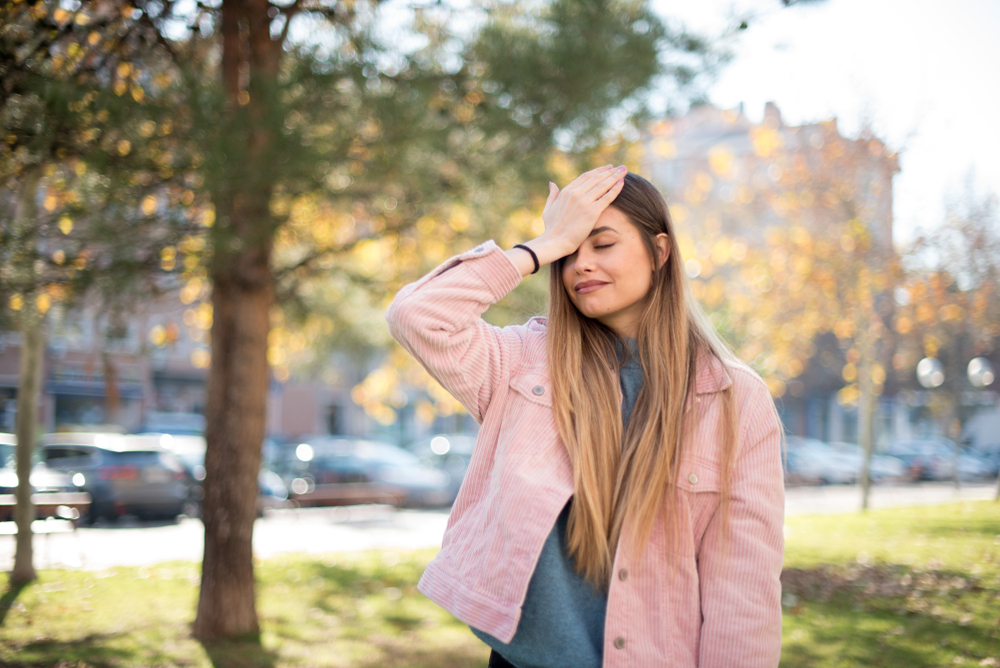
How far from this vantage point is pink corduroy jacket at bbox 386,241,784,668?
1.63 metres

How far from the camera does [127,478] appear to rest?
43.6ft

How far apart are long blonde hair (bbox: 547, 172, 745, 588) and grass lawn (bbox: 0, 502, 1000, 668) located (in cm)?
340

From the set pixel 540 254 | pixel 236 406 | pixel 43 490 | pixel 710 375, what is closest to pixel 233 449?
pixel 236 406

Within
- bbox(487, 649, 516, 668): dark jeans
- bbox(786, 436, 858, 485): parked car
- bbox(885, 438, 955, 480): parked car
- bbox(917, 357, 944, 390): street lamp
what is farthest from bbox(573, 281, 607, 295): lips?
bbox(885, 438, 955, 480): parked car

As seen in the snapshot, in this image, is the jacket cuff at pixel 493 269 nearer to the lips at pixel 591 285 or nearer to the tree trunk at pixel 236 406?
the lips at pixel 591 285

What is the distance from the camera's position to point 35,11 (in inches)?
151

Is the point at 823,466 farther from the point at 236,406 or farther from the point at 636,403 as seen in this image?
the point at 636,403

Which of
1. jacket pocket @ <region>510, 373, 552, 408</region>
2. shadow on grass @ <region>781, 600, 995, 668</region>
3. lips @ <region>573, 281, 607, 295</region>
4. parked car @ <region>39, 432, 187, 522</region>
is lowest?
parked car @ <region>39, 432, 187, 522</region>

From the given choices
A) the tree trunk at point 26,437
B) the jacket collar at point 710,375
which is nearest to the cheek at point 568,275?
the jacket collar at point 710,375

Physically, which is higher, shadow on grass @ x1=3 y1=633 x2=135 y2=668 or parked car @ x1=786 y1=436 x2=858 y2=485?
shadow on grass @ x1=3 y1=633 x2=135 y2=668

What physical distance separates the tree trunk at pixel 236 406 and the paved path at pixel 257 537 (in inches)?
127

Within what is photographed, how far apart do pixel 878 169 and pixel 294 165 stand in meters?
11.4

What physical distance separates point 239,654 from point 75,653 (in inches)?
37.3

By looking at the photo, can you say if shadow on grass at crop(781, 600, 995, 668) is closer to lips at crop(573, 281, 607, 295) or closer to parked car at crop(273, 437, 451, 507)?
lips at crop(573, 281, 607, 295)
